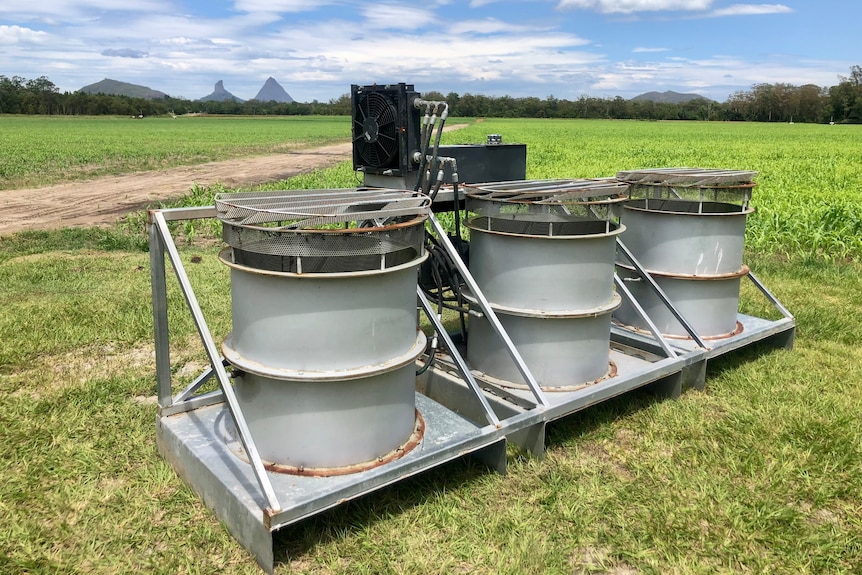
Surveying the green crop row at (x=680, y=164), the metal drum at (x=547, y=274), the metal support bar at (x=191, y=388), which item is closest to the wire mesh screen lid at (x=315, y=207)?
the metal drum at (x=547, y=274)

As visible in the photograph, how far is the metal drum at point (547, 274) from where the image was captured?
418 cm

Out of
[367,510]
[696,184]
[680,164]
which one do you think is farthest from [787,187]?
[367,510]

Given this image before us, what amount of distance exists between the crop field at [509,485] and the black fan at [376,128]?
2121 mm

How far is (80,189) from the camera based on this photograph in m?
19.2

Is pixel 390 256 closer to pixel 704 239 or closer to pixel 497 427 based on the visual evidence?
pixel 497 427

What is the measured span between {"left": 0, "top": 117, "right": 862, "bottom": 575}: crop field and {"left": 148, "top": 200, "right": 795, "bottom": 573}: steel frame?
152mm

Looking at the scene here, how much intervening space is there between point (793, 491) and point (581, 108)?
363 feet

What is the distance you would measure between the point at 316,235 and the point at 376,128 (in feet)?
5.62

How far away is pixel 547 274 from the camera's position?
418 centimetres

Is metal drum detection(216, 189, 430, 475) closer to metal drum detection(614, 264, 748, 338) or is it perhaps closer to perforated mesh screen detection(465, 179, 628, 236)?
perforated mesh screen detection(465, 179, 628, 236)

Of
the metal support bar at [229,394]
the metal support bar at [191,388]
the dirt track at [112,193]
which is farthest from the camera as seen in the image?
the dirt track at [112,193]

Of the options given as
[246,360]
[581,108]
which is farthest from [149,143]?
[581,108]

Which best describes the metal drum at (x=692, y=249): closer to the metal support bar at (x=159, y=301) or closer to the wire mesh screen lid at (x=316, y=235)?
the wire mesh screen lid at (x=316, y=235)

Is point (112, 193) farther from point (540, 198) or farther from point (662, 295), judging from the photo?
point (662, 295)
